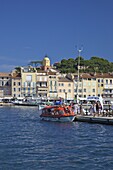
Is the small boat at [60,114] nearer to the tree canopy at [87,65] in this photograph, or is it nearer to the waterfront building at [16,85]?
→ the waterfront building at [16,85]

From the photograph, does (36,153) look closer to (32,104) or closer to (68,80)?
(32,104)

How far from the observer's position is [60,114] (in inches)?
1832

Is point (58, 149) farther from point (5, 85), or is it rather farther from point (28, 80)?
point (5, 85)

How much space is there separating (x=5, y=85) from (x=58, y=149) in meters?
96.9

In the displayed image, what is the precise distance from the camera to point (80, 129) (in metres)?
38.6

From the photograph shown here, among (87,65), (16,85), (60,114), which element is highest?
(87,65)

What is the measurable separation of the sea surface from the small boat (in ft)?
19.7

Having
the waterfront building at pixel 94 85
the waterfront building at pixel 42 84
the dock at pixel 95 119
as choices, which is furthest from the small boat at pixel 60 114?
the waterfront building at pixel 94 85

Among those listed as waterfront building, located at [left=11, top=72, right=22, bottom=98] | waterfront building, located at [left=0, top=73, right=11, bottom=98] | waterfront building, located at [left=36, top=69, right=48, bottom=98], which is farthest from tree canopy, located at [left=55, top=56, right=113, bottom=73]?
waterfront building, located at [left=0, top=73, right=11, bottom=98]

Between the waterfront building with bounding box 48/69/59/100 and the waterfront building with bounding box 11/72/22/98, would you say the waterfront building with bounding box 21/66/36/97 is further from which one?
the waterfront building with bounding box 48/69/59/100

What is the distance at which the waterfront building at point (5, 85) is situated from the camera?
399 feet

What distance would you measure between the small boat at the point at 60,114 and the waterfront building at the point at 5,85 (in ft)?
241

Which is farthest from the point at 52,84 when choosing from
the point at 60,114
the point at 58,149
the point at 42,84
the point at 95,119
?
the point at 58,149

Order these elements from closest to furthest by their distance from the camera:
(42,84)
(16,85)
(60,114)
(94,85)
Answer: (60,114)
(16,85)
(42,84)
(94,85)
